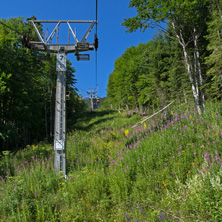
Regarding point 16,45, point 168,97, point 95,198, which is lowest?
point 95,198

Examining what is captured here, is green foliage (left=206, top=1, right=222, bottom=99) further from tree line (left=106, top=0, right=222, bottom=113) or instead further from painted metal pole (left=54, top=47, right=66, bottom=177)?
painted metal pole (left=54, top=47, right=66, bottom=177)

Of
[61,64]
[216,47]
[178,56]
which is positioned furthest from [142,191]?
[178,56]

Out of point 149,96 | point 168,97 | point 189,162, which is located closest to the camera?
point 189,162

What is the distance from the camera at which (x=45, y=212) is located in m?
3.20

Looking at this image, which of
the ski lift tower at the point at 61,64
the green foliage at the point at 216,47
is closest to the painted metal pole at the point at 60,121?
the ski lift tower at the point at 61,64

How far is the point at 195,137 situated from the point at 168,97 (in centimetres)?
1283

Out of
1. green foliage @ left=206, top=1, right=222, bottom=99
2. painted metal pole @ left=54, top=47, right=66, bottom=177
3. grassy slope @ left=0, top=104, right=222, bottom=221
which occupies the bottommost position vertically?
grassy slope @ left=0, top=104, right=222, bottom=221

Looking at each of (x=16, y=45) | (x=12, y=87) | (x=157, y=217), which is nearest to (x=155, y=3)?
(x=157, y=217)

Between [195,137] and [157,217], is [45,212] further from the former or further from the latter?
[195,137]

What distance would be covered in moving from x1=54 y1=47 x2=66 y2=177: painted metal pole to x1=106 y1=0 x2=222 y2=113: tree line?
653 centimetres

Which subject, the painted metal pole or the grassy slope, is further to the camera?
the painted metal pole

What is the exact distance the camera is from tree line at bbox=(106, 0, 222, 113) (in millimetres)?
9555

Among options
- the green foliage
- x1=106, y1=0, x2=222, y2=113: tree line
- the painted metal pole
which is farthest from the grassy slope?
the green foliage

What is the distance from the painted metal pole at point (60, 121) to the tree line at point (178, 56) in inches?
257
